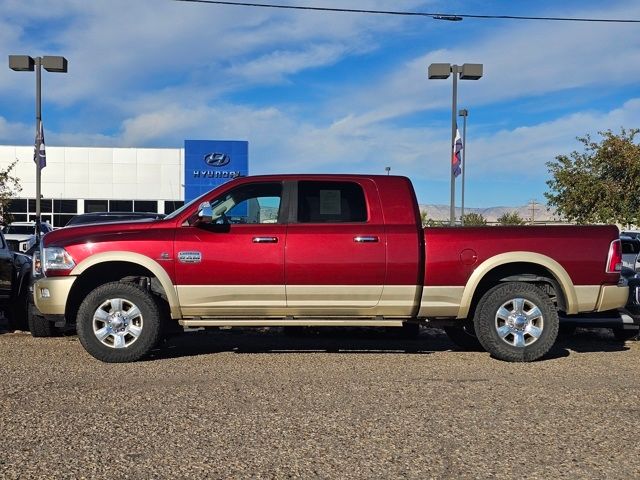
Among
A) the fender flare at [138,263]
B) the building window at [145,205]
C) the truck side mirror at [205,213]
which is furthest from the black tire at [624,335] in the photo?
the building window at [145,205]

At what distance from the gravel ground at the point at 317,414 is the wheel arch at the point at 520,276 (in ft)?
2.22

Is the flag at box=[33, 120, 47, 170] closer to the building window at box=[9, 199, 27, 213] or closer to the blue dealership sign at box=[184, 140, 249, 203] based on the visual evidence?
the blue dealership sign at box=[184, 140, 249, 203]

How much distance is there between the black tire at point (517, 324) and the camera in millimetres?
6805

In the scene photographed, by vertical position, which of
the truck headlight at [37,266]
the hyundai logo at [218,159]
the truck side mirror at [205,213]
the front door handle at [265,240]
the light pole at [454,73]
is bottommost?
the truck headlight at [37,266]

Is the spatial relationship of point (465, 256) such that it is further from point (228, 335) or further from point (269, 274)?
point (228, 335)

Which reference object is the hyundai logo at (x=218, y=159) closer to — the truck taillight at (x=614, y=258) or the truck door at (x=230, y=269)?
the truck door at (x=230, y=269)

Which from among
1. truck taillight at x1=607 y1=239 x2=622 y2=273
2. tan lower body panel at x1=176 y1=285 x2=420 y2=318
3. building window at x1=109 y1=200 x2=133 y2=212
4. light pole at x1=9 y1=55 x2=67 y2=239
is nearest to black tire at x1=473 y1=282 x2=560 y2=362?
truck taillight at x1=607 y1=239 x2=622 y2=273

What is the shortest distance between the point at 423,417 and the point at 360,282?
6.93 feet

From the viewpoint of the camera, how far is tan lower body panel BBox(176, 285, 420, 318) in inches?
262

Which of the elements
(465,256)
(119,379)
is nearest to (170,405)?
(119,379)

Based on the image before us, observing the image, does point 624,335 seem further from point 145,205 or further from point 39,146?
point 145,205

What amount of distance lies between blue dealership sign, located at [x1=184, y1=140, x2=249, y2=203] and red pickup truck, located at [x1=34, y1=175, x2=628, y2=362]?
1799 cm

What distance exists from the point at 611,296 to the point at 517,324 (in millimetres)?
1074

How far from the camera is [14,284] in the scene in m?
8.86
